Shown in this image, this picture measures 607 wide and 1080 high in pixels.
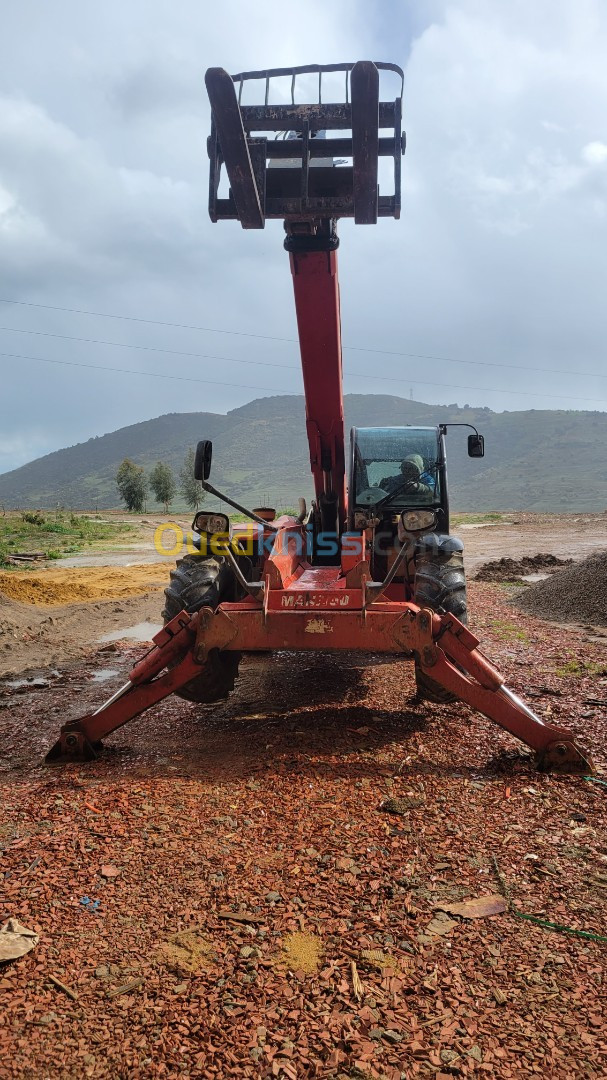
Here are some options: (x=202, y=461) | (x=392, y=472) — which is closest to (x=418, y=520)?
(x=202, y=461)

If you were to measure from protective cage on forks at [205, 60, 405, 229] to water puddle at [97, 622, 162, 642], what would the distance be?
668 cm

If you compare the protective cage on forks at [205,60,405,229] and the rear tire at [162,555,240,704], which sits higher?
the protective cage on forks at [205,60,405,229]

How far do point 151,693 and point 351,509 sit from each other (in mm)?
3517

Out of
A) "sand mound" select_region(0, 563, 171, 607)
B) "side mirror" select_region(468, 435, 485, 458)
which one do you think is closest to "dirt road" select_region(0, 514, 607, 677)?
"sand mound" select_region(0, 563, 171, 607)

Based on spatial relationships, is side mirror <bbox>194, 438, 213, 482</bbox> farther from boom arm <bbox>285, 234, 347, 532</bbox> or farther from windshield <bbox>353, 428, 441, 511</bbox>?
windshield <bbox>353, 428, 441, 511</bbox>

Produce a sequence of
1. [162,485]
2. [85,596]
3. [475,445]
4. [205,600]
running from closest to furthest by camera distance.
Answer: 1. [205,600]
2. [475,445]
3. [85,596]
4. [162,485]

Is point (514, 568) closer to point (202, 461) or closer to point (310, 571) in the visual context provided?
point (310, 571)

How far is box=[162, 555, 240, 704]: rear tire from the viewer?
5.32m

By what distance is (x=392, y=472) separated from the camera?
24.9 feet

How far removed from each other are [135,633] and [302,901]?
7.99 meters

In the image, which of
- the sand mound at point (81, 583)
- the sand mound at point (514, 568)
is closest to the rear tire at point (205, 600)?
the sand mound at point (81, 583)

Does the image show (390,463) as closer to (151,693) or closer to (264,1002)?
(151,693)

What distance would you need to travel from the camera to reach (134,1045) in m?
2.22

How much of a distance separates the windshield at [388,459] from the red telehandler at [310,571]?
4.57 ft
